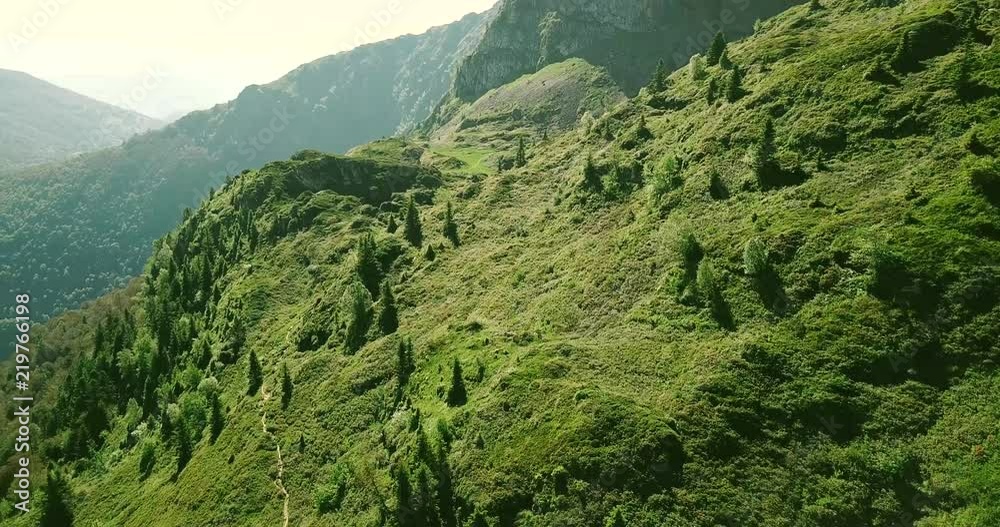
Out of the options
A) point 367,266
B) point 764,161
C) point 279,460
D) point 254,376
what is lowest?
point 279,460

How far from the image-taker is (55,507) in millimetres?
89250

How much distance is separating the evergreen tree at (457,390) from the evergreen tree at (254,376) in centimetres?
4885

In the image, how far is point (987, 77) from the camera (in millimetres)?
63469

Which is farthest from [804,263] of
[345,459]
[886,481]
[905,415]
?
[345,459]

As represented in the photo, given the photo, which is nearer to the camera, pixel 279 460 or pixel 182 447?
pixel 279 460

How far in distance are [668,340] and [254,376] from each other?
7434 centimetres

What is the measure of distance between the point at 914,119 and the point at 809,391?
40572mm

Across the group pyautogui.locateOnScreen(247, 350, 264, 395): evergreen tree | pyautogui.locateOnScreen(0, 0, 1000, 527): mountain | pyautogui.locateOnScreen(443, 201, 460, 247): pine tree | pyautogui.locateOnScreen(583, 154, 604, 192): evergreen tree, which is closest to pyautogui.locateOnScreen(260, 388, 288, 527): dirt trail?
pyautogui.locateOnScreen(0, 0, 1000, 527): mountain

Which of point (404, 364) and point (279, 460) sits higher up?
point (404, 364)

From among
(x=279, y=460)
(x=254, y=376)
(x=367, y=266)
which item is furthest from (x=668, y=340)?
(x=254, y=376)

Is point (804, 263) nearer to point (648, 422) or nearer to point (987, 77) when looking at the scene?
point (648, 422)

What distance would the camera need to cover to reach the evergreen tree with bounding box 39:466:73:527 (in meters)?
88.1

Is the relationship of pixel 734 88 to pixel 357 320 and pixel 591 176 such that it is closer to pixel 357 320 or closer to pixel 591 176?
pixel 591 176

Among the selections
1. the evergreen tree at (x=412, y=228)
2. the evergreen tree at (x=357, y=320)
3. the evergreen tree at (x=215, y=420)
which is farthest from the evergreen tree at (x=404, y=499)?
the evergreen tree at (x=412, y=228)
